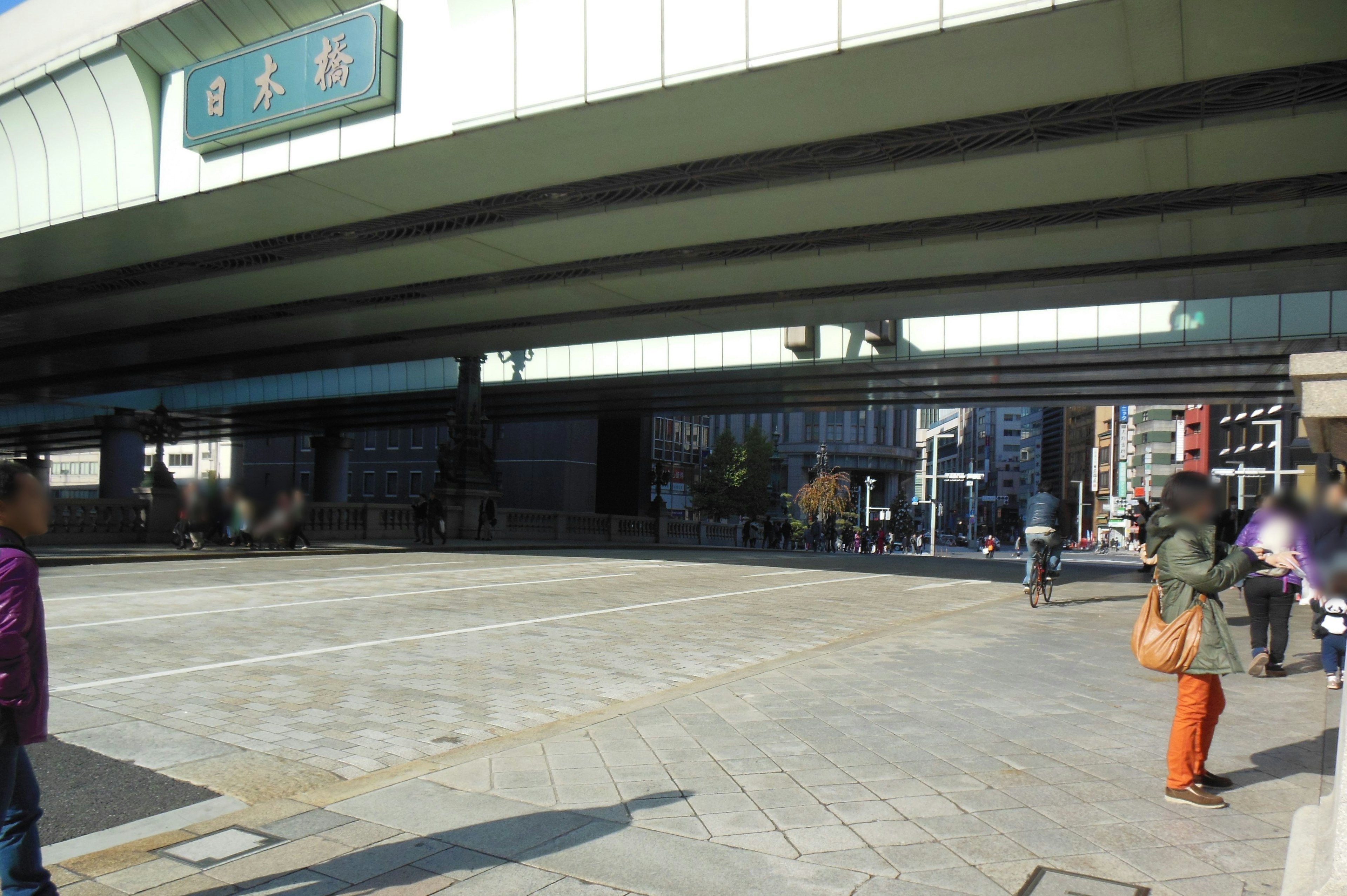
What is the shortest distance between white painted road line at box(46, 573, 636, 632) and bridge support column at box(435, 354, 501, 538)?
17566 millimetres

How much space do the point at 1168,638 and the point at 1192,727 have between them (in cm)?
42

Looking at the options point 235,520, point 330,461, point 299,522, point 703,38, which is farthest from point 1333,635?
point 330,461

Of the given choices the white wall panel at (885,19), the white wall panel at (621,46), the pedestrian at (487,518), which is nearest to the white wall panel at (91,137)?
the white wall panel at (621,46)

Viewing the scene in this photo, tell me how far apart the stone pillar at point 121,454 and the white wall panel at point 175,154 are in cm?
3603

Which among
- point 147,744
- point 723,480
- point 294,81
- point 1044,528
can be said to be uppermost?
point 294,81

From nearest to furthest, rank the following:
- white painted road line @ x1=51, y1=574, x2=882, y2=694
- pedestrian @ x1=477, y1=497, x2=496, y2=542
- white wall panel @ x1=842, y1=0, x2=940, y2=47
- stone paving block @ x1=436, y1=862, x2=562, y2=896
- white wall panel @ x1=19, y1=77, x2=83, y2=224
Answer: stone paving block @ x1=436, y1=862, x2=562, y2=896 < white painted road line @ x1=51, y1=574, x2=882, y2=694 < white wall panel @ x1=842, y1=0, x2=940, y2=47 < white wall panel @ x1=19, y1=77, x2=83, y2=224 < pedestrian @ x1=477, y1=497, x2=496, y2=542

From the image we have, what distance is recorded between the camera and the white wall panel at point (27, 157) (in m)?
17.2

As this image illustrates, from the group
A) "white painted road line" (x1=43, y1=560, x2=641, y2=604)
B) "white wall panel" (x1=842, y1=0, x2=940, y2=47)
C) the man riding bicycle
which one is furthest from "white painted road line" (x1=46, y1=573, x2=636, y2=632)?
"white wall panel" (x1=842, y1=0, x2=940, y2=47)

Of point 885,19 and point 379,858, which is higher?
point 885,19

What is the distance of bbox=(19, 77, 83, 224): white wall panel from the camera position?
661 inches

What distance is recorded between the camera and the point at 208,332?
28.6 meters

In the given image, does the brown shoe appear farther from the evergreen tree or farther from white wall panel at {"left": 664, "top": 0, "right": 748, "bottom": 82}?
the evergreen tree

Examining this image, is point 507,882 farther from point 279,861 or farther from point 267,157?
point 267,157

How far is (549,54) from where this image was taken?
1250 centimetres
